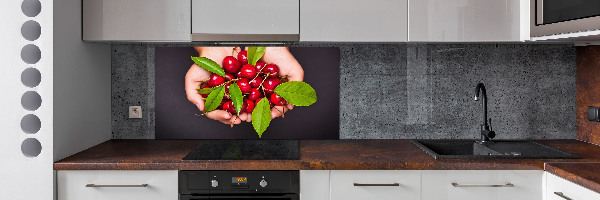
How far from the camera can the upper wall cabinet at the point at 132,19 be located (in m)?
2.16

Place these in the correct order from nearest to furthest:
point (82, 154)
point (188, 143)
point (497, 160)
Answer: point (497, 160)
point (82, 154)
point (188, 143)

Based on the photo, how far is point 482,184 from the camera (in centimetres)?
193

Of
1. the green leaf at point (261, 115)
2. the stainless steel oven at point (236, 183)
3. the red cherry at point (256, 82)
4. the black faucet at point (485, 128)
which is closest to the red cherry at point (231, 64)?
the red cherry at point (256, 82)

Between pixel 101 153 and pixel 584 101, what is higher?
pixel 584 101

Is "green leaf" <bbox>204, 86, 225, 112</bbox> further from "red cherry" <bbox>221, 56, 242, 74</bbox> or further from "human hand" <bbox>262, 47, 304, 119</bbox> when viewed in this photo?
"human hand" <bbox>262, 47, 304, 119</bbox>

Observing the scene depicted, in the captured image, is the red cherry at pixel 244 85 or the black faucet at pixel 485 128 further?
the red cherry at pixel 244 85

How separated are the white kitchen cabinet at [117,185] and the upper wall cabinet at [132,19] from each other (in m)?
0.60

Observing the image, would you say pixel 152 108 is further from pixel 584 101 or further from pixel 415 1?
pixel 584 101

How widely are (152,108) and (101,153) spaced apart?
475 mm

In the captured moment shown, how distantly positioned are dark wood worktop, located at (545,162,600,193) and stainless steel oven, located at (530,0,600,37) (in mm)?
501

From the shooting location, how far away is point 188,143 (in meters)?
2.43
